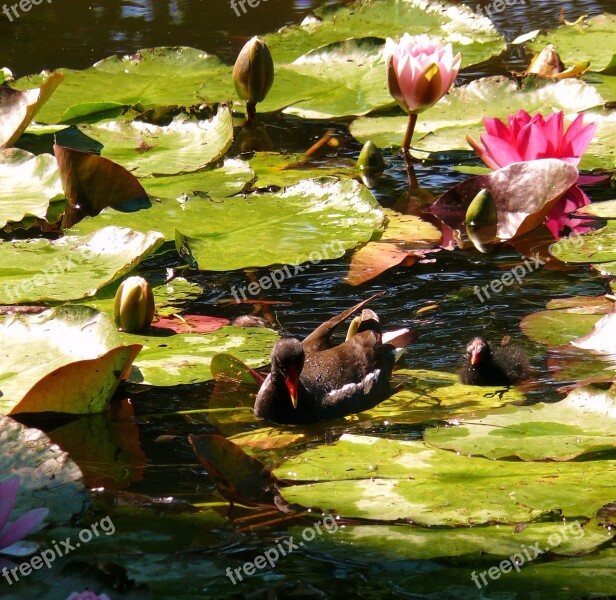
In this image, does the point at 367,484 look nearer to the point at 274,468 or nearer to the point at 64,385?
the point at 274,468

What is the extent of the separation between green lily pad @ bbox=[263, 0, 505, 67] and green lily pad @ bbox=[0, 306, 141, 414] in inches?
119

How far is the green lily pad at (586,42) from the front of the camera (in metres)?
5.21

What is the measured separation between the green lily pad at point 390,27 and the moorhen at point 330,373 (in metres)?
2.76

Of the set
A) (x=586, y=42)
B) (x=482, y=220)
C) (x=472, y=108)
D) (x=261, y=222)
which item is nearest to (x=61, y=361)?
(x=261, y=222)

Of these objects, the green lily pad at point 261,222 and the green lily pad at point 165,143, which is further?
the green lily pad at point 165,143

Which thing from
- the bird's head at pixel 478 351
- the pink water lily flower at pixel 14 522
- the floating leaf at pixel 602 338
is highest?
the pink water lily flower at pixel 14 522

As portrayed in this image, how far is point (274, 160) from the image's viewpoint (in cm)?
426

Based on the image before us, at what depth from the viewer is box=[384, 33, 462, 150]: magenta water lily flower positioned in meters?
4.00

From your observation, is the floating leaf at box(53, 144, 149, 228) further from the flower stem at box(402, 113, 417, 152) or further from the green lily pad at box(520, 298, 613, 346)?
the green lily pad at box(520, 298, 613, 346)

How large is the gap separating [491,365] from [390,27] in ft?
11.2

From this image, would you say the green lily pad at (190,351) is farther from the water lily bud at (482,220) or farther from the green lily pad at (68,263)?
the water lily bud at (482,220)

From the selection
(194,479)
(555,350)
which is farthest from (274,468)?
(555,350)

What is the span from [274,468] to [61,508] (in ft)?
1.54

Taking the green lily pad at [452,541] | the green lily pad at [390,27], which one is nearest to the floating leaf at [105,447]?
the green lily pad at [452,541]
